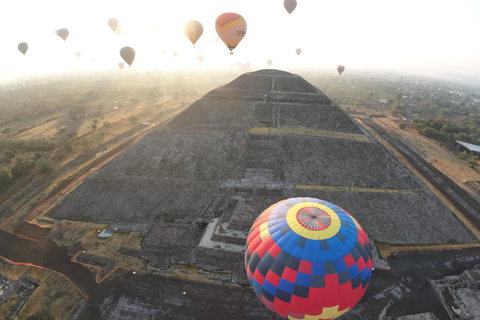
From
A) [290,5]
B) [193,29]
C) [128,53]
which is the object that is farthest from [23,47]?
[290,5]

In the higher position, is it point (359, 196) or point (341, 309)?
point (341, 309)

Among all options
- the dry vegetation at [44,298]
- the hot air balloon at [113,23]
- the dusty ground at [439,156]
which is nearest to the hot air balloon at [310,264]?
the dry vegetation at [44,298]

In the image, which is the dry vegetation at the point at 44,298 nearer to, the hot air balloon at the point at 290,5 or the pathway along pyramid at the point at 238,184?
the pathway along pyramid at the point at 238,184

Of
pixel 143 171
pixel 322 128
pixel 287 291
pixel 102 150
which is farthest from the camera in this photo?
pixel 102 150

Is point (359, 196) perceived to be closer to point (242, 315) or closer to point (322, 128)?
point (322, 128)

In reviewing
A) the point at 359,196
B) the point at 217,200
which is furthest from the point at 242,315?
the point at 359,196

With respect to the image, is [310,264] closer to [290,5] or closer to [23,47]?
[290,5]

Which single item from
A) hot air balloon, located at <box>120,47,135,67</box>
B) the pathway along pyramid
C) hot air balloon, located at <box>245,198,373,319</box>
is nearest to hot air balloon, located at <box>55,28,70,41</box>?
hot air balloon, located at <box>120,47,135,67</box>
